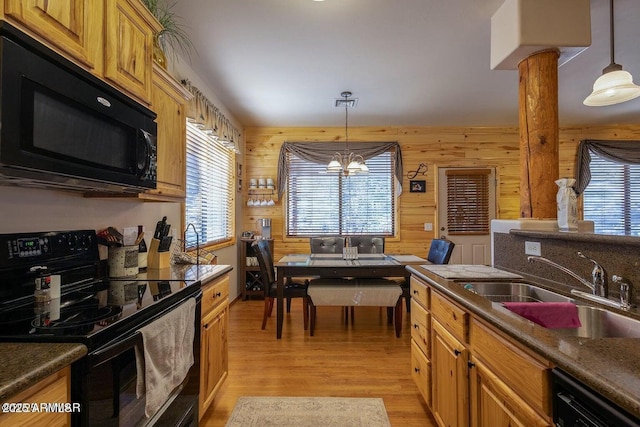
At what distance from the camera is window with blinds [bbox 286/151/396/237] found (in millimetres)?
5207

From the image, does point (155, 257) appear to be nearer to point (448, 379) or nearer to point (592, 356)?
point (448, 379)

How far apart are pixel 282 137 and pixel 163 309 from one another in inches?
165

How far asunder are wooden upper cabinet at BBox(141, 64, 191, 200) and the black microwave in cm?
36

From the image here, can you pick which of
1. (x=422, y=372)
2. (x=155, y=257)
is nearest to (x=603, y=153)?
(x=422, y=372)

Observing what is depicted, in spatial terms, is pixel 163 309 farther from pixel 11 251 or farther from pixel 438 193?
pixel 438 193

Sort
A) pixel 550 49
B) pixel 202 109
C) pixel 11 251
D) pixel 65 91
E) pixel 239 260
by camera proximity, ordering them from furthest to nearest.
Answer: pixel 239 260 → pixel 202 109 → pixel 550 49 → pixel 11 251 → pixel 65 91

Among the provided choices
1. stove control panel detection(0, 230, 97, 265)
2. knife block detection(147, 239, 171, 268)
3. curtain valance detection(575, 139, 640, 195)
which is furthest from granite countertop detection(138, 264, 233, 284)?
curtain valance detection(575, 139, 640, 195)

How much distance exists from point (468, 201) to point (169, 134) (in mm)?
4630

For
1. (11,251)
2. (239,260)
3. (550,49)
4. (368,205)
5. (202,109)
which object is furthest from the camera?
(368,205)

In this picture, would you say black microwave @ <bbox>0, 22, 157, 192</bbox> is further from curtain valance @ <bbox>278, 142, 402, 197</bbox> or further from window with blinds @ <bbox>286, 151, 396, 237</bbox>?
window with blinds @ <bbox>286, 151, 396, 237</bbox>

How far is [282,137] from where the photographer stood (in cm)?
518

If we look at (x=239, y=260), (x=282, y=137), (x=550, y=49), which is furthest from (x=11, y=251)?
(x=282, y=137)

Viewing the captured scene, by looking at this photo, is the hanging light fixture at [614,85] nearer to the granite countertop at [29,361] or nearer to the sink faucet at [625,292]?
the sink faucet at [625,292]

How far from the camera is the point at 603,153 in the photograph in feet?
16.5
